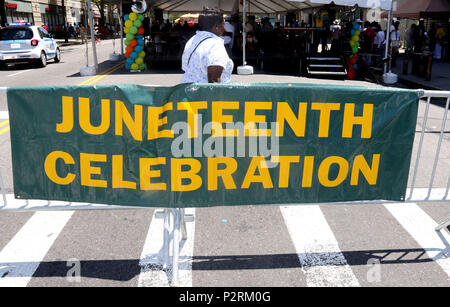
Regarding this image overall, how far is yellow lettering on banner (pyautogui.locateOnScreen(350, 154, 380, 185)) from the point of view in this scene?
12.8 feet

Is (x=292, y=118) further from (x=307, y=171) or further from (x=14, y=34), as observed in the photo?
(x=14, y=34)

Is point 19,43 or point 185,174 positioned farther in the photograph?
point 19,43

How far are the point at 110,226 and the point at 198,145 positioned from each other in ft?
5.36

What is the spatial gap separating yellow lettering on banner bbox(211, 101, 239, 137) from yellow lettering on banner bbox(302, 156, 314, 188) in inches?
27.0

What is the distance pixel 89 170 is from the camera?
149 inches

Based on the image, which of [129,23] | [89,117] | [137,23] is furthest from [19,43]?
[89,117]

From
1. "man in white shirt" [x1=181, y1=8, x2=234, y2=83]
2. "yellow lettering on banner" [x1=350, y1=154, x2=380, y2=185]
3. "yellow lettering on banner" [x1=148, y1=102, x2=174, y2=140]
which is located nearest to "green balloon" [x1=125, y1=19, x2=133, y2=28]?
"man in white shirt" [x1=181, y1=8, x2=234, y2=83]

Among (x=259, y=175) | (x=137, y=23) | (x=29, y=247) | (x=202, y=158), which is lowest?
(x=29, y=247)

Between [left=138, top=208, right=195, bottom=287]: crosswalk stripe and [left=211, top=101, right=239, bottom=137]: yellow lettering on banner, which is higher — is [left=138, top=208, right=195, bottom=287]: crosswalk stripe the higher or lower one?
the lower one

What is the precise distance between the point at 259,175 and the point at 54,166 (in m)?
1.82

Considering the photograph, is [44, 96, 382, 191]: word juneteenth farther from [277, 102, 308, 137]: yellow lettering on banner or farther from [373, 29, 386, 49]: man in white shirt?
[373, 29, 386, 49]: man in white shirt

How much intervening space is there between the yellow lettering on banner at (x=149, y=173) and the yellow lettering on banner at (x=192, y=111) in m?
0.35

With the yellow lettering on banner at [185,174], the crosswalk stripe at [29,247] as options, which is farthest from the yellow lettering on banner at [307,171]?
the crosswalk stripe at [29,247]

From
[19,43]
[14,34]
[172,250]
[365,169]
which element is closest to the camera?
[172,250]
